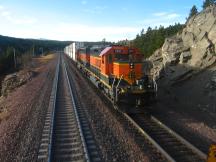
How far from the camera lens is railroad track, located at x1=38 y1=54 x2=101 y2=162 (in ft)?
32.7

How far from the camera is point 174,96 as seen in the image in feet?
67.4

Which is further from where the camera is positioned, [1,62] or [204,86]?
[1,62]

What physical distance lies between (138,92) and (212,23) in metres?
10.7

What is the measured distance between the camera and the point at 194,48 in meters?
23.0

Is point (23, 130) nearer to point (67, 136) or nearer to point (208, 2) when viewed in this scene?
point (67, 136)

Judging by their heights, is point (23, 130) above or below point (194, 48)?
below

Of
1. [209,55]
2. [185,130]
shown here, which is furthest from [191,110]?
[209,55]

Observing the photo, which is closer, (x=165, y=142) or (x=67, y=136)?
(x=165, y=142)

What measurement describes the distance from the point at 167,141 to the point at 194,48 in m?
13.4

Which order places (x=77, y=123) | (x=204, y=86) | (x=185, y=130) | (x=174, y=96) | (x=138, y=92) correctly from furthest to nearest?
(x=174, y=96) → (x=204, y=86) → (x=138, y=92) → (x=77, y=123) → (x=185, y=130)

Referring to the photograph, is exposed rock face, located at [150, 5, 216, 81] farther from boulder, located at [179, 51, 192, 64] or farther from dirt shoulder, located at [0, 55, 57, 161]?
dirt shoulder, located at [0, 55, 57, 161]

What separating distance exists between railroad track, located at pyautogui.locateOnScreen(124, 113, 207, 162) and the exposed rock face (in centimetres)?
836

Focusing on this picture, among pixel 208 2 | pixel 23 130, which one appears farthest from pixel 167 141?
pixel 208 2

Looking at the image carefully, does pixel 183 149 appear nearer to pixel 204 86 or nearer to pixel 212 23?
pixel 204 86
